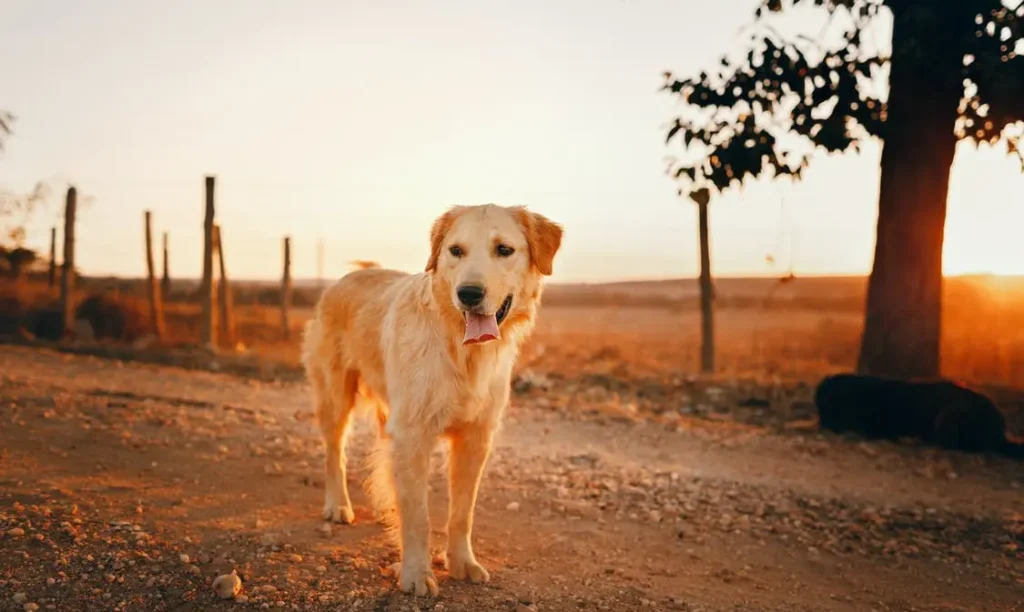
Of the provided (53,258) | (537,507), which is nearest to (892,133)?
(537,507)

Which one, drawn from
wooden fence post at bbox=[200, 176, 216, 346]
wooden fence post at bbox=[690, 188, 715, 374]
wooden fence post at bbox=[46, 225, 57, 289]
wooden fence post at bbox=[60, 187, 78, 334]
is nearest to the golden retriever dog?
wooden fence post at bbox=[690, 188, 715, 374]

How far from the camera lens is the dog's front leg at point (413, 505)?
14.3ft

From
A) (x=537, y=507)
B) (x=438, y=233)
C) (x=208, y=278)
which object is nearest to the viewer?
(x=438, y=233)

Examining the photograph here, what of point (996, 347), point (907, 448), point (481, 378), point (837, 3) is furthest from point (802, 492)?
point (996, 347)

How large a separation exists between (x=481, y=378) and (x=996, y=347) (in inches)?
528

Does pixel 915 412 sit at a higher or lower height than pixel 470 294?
lower

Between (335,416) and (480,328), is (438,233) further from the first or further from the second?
(335,416)

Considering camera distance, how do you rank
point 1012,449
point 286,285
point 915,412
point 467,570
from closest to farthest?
point 467,570, point 1012,449, point 915,412, point 286,285

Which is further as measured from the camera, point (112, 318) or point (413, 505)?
point (112, 318)

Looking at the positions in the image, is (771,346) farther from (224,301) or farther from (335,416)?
(335,416)

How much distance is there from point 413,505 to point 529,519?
1.98m

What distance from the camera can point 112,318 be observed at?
18391mm

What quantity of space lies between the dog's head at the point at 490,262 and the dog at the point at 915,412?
701 centimetres

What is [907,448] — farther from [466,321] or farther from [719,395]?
[466,321]
